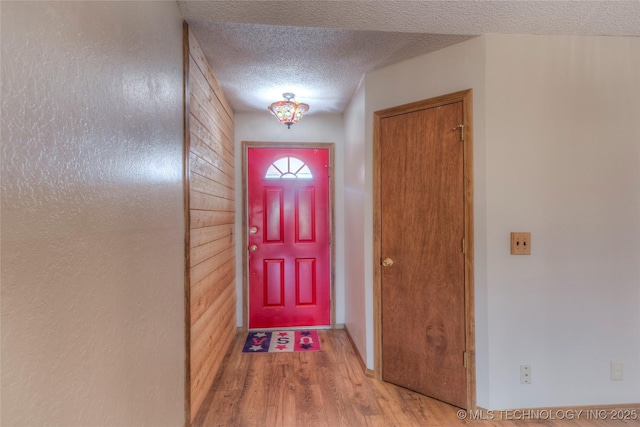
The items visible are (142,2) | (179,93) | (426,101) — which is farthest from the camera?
(426,101)

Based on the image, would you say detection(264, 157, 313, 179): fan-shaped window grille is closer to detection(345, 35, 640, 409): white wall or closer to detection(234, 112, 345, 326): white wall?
detection(234, 112, 345, 326): white wall

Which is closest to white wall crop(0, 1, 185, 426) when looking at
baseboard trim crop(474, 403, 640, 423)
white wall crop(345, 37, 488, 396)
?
white wall crop(345, 37, 488, 396)

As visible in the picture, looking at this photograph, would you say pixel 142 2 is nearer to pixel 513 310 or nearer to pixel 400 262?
pixel 400 262

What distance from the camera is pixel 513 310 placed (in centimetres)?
178

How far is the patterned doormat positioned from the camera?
2.70 m

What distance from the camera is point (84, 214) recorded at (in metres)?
0.77

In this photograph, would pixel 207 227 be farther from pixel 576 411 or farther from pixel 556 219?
pixel 576 411

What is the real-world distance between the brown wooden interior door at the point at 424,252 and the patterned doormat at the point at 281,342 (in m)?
0.85

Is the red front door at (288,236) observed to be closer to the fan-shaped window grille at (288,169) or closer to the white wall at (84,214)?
the fan-shaped window grille at (288,169)

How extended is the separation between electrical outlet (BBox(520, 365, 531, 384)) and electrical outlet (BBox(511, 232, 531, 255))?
2.22ft

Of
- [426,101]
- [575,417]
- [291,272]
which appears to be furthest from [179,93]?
[575,417]

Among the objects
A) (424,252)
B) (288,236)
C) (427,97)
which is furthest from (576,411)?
(288,236)

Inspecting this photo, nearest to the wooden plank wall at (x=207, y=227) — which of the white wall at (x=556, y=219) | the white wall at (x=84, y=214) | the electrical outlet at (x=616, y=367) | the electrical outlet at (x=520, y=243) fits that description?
the white wall at (x=84, y=214)

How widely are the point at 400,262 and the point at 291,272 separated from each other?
137 cm
